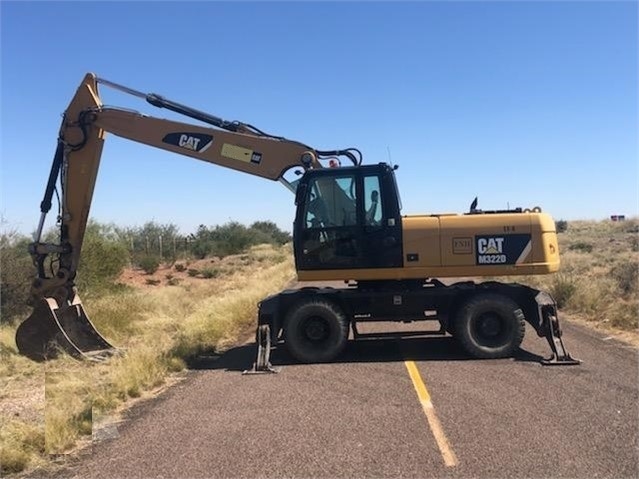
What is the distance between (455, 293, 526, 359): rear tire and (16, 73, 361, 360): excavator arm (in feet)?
12.0

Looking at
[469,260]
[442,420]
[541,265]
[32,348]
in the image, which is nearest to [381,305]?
[469,260]

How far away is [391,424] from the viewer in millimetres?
7344

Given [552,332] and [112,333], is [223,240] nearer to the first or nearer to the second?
[112,333]

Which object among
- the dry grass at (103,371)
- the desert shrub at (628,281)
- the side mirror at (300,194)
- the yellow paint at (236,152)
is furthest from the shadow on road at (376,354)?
the desert shrub at (628,281)

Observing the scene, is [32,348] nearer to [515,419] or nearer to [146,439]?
[146,439]

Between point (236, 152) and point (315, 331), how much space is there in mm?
3720

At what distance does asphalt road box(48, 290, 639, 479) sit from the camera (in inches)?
239

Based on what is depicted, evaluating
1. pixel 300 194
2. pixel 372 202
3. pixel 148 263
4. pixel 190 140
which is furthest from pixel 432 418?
pixel 148 263

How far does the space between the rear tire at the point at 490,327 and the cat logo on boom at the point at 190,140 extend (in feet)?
18.7

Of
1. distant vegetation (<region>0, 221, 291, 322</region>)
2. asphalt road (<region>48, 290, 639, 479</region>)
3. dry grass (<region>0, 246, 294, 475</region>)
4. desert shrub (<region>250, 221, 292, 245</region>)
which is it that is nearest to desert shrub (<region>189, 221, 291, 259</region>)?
distant vegetation (<region>0, 221, 291, 322</region>)

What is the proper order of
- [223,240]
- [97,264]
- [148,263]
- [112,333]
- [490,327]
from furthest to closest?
[223,240] → [148,263] → [97,264] → [112,333] → [490,327]

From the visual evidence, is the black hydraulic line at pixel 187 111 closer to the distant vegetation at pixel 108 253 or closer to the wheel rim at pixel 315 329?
the wheel rim at pixel 315 329

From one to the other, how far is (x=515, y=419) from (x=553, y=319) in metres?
4.30

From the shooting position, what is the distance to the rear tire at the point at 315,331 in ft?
37.8
